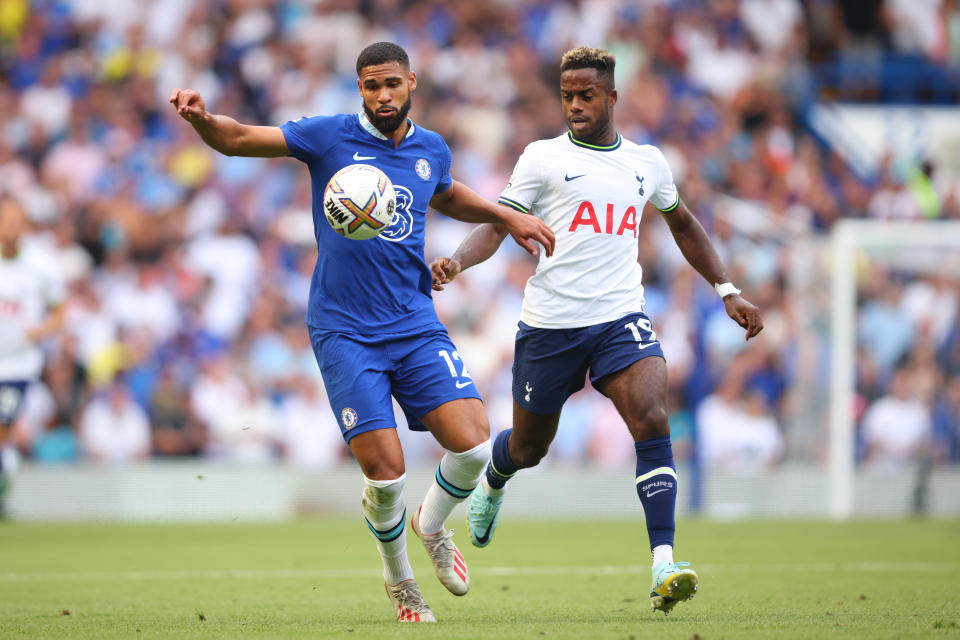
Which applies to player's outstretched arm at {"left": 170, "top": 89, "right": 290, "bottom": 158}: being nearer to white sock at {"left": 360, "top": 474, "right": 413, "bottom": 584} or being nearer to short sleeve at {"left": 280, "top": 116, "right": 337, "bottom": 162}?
short sleeve at {"left": 280, "top": 116, "right": 337, "bottom": 162}

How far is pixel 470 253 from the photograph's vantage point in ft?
24.4

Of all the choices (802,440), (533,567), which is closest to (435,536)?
(533,567)

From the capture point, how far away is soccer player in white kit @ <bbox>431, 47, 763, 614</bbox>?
23.7 feet

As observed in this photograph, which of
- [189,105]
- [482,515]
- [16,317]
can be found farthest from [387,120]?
[16,317]

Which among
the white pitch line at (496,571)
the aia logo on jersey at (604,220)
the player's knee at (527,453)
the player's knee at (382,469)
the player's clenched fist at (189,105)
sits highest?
the player's clenched fist at (189,105)

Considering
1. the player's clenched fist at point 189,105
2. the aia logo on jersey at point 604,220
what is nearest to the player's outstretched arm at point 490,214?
the aia logo on jersey at point 604,220

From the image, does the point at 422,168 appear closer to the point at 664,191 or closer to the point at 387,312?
the point at 387,312

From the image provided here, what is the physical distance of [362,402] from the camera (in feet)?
22.3

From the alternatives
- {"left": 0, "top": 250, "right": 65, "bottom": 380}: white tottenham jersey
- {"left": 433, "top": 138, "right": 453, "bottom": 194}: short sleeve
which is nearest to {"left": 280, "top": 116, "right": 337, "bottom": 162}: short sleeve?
→ {"left": 433, "top": 138, "right": 453, "bottom": 194}: short sleeve

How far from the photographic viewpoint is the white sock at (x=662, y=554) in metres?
6.77

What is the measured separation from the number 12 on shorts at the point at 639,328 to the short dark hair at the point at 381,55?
6.11 ft

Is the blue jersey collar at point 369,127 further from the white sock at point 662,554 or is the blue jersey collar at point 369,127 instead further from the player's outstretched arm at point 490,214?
the white sock at point 662,554

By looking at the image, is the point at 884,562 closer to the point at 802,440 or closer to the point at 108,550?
the point at 802,440

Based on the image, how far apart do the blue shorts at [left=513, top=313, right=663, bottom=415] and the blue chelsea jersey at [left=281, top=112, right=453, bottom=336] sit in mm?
873
